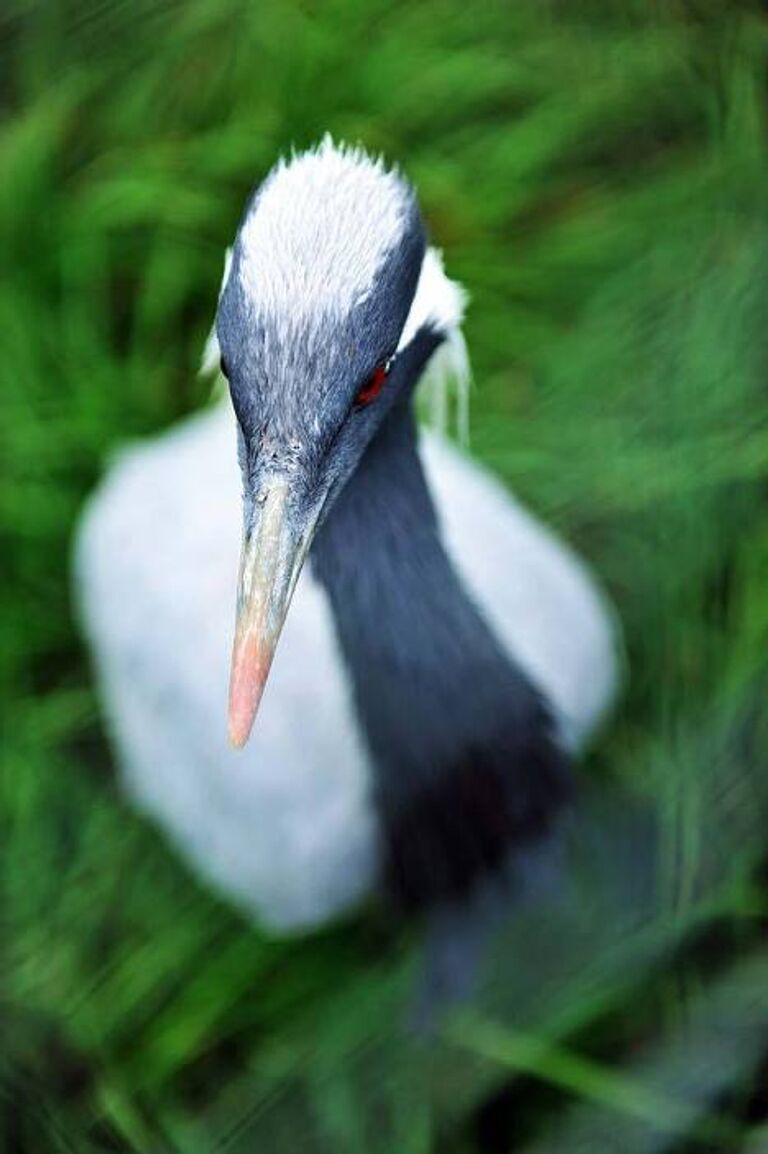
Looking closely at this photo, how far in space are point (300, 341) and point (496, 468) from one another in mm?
936

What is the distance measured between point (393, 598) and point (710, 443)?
679 millimetres

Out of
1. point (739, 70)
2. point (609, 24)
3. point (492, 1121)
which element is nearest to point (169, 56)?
point (609, 24)

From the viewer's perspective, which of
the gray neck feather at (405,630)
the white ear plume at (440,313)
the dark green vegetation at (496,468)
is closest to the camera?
the white ear plume at (440,313)

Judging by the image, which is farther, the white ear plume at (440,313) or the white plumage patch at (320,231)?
the white ear plume at (440,313)

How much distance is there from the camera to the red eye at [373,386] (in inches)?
49.6

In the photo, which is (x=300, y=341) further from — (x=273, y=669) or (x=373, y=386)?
(x=273, y=669)

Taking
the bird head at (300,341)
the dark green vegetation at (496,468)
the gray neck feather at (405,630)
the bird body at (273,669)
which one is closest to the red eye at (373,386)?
the bird head at (300,341)

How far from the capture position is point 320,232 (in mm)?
1218

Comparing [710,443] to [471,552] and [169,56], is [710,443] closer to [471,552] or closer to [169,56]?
[471,552]

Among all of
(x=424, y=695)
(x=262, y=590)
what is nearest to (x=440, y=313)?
(x=262, y=590)

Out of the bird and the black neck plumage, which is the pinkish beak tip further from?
the black neck plumage

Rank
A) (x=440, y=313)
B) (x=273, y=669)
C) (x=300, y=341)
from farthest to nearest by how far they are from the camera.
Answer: (x=273, y=669), (x=440, y=313), (x=300, y=341)

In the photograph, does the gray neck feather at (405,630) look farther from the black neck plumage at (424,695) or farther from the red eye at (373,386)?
the red eye at (373,386)

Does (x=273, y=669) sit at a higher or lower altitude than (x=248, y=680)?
lower
